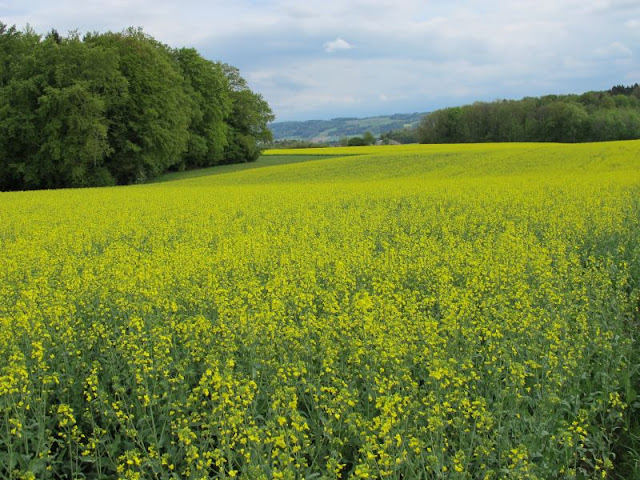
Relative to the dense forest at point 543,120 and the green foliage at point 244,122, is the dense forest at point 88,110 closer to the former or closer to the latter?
the green foliage at point 244,122

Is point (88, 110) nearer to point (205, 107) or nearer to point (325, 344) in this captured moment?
point (205, 107)

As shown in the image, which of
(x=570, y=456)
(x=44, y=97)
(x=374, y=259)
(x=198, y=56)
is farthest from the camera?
(x=198, y=56)

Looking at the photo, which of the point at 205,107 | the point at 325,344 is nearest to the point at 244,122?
the point at 205,107

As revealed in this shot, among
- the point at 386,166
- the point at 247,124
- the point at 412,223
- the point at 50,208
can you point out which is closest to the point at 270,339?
the point at 412,223

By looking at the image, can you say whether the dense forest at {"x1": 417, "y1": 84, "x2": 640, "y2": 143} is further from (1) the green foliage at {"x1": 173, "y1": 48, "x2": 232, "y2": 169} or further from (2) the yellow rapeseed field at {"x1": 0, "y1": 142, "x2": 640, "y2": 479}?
(2) the yellow rapeseed field at {"x1": 0, "y1": 142, "x2": 640, "y2": 479}

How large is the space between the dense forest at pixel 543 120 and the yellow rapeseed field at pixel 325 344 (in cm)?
6268

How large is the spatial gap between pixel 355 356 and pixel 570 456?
202 centimetres

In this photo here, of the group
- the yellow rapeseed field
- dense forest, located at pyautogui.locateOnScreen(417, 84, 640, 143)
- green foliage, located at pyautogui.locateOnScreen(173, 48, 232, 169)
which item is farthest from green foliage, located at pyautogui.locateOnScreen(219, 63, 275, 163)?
the yellow rapeseed field

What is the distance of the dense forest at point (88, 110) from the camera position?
4369 cm

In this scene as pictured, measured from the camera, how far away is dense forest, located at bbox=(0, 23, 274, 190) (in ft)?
143

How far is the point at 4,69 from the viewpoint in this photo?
5012 centimetres

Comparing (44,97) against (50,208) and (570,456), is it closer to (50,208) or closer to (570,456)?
(50,208)

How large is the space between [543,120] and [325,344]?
8205 cm

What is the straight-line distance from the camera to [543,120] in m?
79.2
